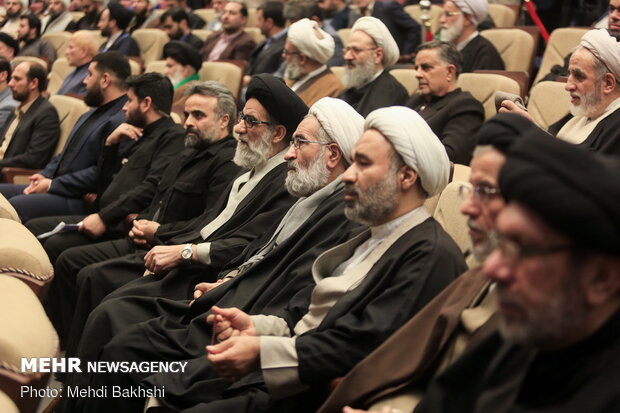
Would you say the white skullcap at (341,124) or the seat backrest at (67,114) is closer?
the white skullcap at (341,124)

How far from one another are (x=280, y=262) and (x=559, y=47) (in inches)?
146

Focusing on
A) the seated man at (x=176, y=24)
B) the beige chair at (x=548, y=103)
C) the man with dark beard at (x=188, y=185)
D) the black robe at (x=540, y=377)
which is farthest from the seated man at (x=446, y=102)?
the seated man at (x=176, y=24)

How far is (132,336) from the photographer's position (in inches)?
132

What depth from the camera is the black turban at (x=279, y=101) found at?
416 centimetres

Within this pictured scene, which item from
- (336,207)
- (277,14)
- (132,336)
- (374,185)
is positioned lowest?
(277,14)

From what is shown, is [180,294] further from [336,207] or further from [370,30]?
[370,30]

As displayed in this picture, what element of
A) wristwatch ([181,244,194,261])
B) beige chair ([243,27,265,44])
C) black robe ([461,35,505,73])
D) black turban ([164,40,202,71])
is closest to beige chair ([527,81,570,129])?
black robe ([461,35,505,73])

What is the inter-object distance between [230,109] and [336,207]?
1.71 metres

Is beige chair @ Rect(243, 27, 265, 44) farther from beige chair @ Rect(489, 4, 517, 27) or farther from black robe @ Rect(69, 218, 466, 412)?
black robe @ Rect(69, 218, 466, 412)

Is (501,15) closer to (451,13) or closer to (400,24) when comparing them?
(400,24)

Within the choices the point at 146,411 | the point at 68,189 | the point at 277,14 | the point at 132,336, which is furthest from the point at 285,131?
the point at 277,14

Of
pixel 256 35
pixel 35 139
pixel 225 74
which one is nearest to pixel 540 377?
pixel 35 139

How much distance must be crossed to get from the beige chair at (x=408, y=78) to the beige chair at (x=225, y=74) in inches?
55.0

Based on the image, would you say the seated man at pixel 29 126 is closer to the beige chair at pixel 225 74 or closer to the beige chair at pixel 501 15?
the beige chair at pixel 225 74
